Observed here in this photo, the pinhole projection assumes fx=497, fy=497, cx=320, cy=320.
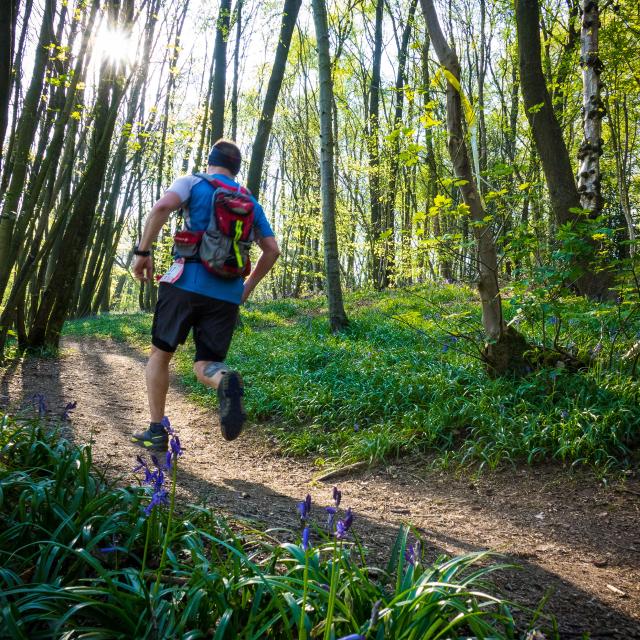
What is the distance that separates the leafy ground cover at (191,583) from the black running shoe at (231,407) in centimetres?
82

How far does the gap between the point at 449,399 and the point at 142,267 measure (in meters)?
2.88

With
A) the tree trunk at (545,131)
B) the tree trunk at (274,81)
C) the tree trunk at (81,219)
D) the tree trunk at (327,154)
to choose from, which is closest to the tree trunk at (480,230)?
the tree trunk at (545,131)

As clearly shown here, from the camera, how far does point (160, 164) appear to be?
17.8m

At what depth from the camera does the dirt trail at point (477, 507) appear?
2.13m

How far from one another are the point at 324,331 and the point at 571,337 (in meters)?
4.69

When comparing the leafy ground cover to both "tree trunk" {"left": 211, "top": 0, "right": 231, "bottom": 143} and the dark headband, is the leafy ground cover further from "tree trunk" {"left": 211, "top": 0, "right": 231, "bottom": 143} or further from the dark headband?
"tree trunk" {"left": 211, "top": 0, "right": 231, "bottom": 143}

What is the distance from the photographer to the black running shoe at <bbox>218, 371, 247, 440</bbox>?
10.2 feet

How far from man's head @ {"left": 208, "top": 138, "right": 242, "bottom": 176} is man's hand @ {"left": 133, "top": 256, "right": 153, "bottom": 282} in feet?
2.88

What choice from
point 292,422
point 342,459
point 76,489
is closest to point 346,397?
point 292,422

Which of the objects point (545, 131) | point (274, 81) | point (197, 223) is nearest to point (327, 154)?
point (274, 81)

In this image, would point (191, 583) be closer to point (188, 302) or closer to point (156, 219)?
point (188, 302)

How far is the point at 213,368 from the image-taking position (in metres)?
3.42

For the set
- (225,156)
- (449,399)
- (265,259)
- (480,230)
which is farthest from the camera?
(449,399)

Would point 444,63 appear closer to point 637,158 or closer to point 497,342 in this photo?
point 497,342
